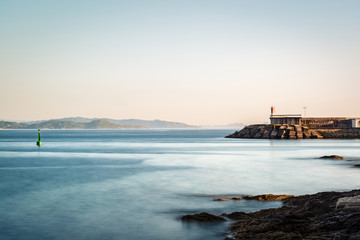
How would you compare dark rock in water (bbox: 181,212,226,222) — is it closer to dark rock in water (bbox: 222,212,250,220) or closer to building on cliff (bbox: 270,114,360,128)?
dark rock in water (bbox: 222,212,250,220)

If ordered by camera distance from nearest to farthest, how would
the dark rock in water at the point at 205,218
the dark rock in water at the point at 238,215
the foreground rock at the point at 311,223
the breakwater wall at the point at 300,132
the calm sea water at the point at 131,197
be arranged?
the foreground rock at the point at 311,223 < the calm sea water at the point at 131,197 < the dark rock in water at the point at 205,218 < the dark rock in water at the point at 238,215 < the breakwater wall at the point at 300,132

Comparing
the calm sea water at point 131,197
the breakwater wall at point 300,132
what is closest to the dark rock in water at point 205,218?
the calm sea water at point 131,197

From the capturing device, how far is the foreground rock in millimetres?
9805

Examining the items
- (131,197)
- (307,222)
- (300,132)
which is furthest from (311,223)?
(300,132)

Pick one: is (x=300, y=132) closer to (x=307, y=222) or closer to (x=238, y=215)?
(x=238, y=215)

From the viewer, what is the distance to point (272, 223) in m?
11.4

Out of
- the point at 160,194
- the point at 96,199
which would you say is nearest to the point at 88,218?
the point at 96,199

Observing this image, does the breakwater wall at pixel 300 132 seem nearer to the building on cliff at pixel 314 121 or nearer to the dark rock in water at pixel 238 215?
the building on cliff at pixel 314 121

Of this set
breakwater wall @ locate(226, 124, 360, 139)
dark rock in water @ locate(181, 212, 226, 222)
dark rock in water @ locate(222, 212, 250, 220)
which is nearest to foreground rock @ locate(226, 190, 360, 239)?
dark rock in water @ locate(222, 212, 250, 220)

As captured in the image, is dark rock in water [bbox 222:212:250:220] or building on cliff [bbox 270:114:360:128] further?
building on cliff [bbox 270:114:360:128]

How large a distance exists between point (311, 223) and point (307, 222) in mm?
152

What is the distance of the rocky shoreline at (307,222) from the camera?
32.3 feet

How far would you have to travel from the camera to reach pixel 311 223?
11062mm

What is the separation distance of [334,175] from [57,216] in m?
20.2
